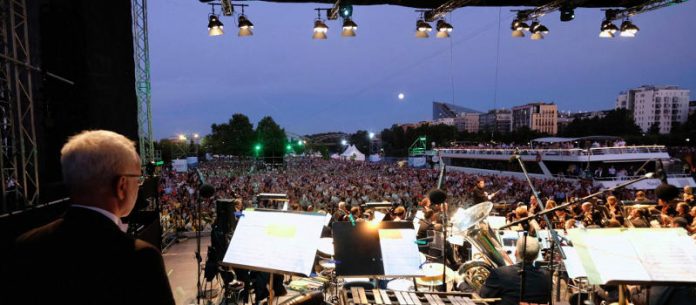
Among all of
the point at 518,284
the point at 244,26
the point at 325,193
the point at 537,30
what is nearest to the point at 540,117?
the point at 325,193

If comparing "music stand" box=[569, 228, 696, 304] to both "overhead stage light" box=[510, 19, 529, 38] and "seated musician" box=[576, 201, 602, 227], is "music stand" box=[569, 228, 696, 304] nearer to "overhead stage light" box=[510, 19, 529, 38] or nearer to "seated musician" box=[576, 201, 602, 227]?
"seated musician" box=[576, 201, 602, 227]

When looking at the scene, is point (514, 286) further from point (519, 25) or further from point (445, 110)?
point (445, 110)

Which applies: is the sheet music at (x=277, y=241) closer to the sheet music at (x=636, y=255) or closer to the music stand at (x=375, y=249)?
the music stand at (x=375, y=249)

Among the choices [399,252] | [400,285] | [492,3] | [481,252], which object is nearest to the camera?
[399,252]

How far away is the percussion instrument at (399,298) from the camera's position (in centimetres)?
255

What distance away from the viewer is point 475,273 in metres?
4.95

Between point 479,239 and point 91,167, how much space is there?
4460mm

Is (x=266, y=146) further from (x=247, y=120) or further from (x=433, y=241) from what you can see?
(x=433, y=241)

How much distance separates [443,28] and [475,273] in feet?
17.1

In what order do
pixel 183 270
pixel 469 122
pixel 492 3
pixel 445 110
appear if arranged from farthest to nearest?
pixel 445 110, pixel 469 122, pixel 492 3, pixel 183 270

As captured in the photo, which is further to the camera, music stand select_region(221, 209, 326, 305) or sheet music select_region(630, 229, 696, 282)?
music stand select_region(221, 209, 326, 305)

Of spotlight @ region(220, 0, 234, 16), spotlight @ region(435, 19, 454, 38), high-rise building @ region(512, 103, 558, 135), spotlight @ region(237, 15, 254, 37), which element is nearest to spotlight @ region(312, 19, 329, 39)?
spotlight @ region(237, 15, 254, 37)

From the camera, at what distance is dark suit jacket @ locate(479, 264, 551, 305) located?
321 centimetres

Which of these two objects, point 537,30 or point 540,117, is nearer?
point 537,30
